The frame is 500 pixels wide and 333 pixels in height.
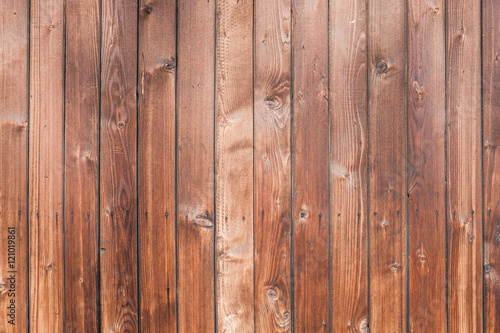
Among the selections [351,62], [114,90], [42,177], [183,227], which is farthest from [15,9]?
[351,62]

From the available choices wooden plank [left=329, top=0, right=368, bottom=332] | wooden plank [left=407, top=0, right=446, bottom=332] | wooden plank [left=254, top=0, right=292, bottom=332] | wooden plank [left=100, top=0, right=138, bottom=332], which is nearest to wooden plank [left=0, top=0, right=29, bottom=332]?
wooden plank [left=100, top=0, right=138, bottom=332]

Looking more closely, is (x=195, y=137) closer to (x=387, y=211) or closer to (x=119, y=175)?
(x=119, y=175)

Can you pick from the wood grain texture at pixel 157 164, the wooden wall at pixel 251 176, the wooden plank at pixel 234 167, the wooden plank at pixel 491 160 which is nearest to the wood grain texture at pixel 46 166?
the wooden wall at pixel 251 176

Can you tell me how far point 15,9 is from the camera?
3.76 ft

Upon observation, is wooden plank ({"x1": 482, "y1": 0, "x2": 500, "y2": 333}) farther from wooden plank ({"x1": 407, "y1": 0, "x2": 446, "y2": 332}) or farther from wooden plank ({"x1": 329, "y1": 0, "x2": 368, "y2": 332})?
wooden plank ({"x1": 329, "y1": 0, "x2": 368, "y2": 332})

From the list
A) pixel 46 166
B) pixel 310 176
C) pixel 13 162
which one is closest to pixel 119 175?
pixel 46 166

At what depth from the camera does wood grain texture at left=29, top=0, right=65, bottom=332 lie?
1131 millimetres

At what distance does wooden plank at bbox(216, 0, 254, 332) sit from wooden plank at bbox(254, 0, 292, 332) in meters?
0.02

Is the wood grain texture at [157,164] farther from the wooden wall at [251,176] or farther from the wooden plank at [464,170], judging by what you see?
the wooden plank at [464,170]

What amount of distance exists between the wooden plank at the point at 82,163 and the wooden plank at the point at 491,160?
124 centimetres

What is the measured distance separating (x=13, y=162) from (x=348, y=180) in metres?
1.07

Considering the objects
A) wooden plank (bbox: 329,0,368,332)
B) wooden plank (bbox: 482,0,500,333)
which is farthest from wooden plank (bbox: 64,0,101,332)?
wooden plank (bbox: 482,0,500,333)

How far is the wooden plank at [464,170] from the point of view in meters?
1.14

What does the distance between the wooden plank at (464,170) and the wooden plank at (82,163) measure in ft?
3.71
